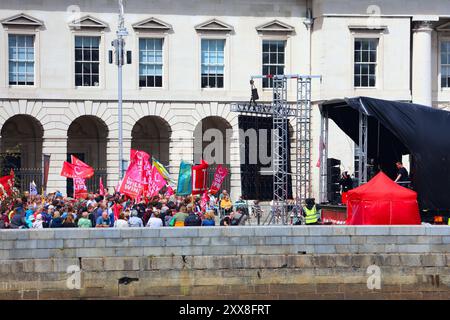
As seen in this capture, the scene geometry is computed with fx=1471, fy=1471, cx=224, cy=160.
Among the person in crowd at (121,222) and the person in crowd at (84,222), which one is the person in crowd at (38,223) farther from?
the person in crowd at (121,222)

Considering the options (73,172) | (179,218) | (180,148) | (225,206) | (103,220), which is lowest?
(225,206)

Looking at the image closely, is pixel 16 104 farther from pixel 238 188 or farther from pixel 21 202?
pixel 21 202

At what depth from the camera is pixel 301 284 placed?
35.4 metres

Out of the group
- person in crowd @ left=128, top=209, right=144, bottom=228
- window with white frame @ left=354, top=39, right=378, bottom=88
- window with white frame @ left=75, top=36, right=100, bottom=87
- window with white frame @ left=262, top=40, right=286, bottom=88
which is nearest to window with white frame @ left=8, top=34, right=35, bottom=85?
window with white frame @ left=75, top=36, right=100, bottom=87

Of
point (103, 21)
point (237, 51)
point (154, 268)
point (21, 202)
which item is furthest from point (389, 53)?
point (154, 268)

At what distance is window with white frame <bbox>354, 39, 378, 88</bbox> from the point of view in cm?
6381

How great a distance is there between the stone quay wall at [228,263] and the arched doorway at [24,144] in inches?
1052

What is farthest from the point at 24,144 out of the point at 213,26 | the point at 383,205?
the point at 383,205

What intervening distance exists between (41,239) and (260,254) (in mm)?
5232

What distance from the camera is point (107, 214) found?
39500mm

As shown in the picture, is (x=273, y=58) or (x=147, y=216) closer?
(x=147, y=216)

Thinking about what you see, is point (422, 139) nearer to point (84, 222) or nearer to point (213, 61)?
point (84, 222)

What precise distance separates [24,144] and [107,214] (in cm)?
2572

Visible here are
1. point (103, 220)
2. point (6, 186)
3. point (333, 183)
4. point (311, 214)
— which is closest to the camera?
point (103, 220)
